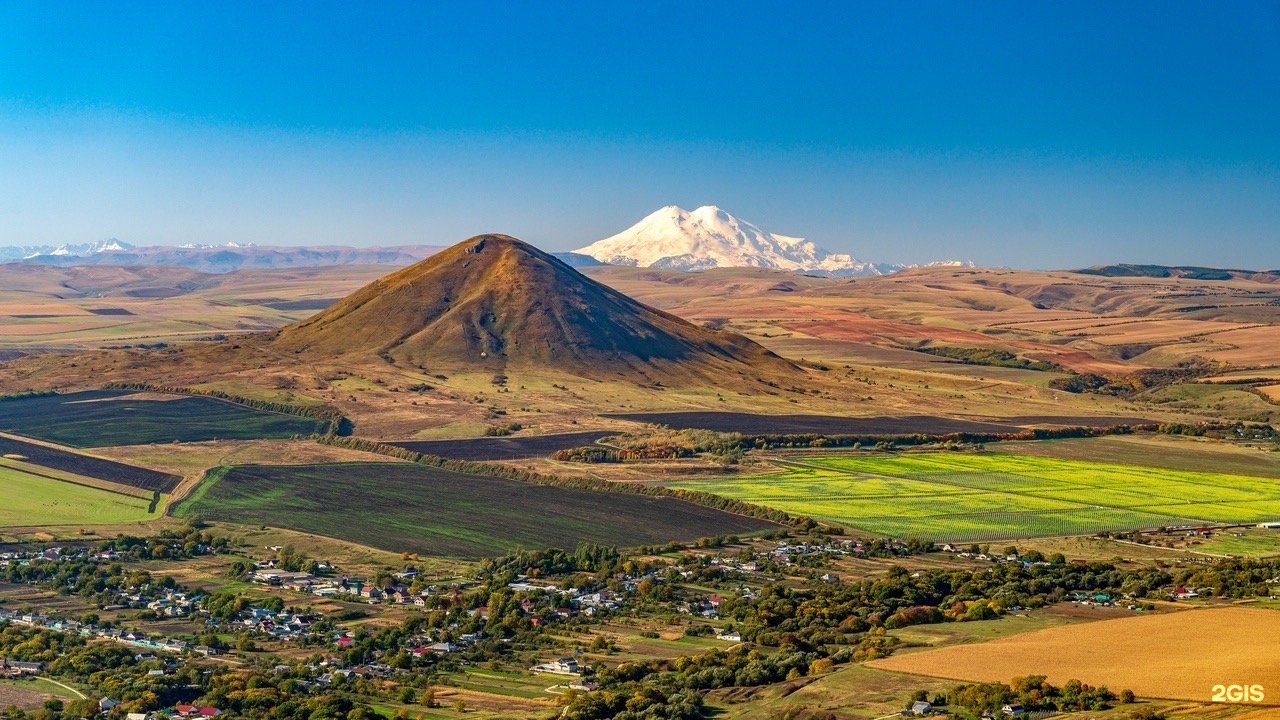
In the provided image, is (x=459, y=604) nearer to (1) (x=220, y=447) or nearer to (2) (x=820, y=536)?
(2) (x=820, y=536)

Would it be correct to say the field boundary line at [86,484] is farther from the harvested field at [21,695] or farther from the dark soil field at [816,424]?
the dark soil field at [816,424]

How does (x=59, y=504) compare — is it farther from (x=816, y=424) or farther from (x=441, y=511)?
(x=816, y=424)

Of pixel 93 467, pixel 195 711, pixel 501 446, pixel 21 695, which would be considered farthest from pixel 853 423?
pixel 21 695

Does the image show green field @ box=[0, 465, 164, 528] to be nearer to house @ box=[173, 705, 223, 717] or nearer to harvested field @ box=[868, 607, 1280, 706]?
house @ box=[173, 705, 223, 717]

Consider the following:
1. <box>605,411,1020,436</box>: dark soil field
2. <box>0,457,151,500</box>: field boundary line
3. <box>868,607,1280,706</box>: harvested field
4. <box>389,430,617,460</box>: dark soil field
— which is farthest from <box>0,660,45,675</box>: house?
<box>605,411,1020,436</box>: dark soil field

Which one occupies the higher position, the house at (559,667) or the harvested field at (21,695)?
the house at (559,667)

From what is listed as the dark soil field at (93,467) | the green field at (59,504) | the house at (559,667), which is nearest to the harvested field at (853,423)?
the dark soil field at (93,467)

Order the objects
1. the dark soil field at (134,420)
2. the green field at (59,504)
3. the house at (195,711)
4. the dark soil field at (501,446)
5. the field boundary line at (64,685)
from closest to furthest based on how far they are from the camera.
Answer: the house at (195,711) → the field boundary line at (64,685) → the green field at (59,504) → the dark soil field at (501,446) → the dark soil field at (134,420)

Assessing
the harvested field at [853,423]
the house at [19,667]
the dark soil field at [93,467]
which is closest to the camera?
the house at [19,667]
